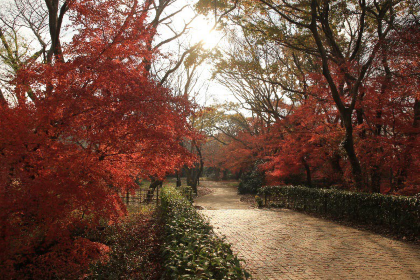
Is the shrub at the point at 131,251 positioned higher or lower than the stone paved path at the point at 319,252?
lower

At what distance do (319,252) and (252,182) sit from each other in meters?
20.2

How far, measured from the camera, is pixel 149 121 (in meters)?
5.25

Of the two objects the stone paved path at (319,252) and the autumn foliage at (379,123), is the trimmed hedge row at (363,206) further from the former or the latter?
the autumn foliage at (379,123)

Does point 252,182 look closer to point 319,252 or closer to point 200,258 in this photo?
point 319,252

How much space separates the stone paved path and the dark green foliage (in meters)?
16.0

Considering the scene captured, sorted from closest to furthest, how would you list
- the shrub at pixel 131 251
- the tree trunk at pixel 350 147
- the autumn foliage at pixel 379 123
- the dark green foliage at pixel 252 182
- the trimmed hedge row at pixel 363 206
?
1. the shrub at pixel 131 251
2. the trimmed hedge row at pixel 363 206
3. the autumn foliage at pixel 379 123
4. the tree trunk at pixel 350 147
5. the dark green foliage at pixel 252 182

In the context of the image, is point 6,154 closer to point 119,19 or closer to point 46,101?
point 46,101

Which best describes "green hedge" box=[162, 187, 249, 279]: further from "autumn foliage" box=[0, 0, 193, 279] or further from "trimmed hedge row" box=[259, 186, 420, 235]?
"trimmed hedge row" box=[259, 186, 420, 235]

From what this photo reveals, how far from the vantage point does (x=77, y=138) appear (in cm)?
499

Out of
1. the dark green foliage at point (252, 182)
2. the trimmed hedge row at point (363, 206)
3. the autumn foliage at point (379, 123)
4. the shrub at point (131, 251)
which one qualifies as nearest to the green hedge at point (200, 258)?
the shrub at point (131, 251)

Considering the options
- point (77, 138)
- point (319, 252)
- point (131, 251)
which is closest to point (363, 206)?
point (319, 252)

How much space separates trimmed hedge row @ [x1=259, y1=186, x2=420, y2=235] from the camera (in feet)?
25.3

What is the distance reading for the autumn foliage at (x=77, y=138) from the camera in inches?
171

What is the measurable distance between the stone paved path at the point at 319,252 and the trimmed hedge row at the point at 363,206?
784mm
